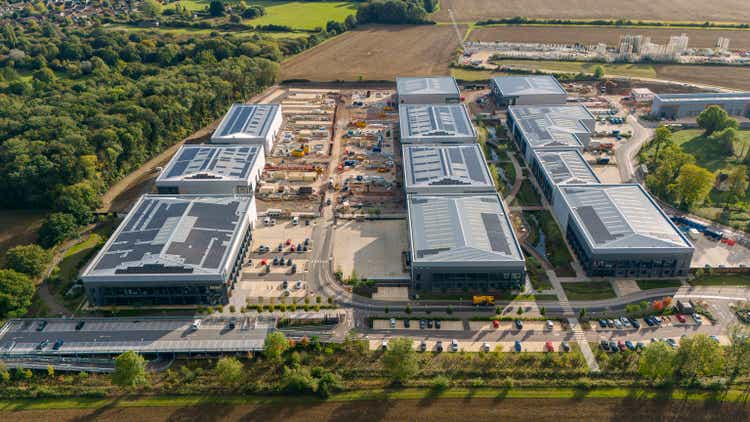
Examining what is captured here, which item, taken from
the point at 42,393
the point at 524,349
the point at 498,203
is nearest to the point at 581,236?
the point at 498,203

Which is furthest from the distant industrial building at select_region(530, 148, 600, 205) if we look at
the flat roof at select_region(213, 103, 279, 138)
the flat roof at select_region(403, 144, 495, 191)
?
the flat roof at select_region(213, 103, 279, 138)

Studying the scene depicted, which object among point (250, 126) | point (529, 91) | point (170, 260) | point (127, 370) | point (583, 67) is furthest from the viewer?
point (583, 67)

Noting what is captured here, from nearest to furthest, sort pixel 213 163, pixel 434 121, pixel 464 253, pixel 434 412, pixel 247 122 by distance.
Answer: pixel 434 412, pixel 464 253, pixel 213 163, pixel 434 121, pixel 247 122

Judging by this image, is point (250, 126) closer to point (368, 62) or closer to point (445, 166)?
point (445, 166)

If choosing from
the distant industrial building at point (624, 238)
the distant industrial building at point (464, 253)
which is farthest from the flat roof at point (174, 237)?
the distant industrial building at point (624, 238)

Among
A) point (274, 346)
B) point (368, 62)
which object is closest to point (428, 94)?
point (368, 62)
